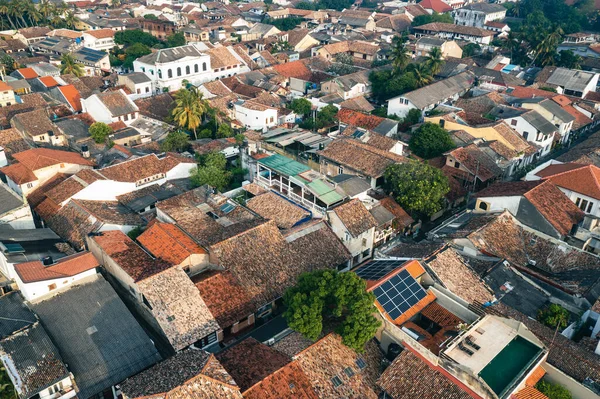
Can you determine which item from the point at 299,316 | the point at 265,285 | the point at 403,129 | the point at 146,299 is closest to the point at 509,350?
the point at 299,316

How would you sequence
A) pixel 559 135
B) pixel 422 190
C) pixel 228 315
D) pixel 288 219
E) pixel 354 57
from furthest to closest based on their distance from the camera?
pixel 354 57
pixel 559 135
pixel 422 190
pixel 288 219
pixel 228 315

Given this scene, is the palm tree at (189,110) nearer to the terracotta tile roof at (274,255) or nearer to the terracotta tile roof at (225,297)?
the terracotta tile roof at (274,255)

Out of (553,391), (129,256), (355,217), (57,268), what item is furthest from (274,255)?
(553,391)

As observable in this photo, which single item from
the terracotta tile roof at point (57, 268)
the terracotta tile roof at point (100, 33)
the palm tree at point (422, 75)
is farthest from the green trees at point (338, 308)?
the terracotta tile roof at point (100, 33)

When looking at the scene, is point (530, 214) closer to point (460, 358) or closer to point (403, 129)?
point (460, 358)

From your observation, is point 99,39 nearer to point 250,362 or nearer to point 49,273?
point 49,273

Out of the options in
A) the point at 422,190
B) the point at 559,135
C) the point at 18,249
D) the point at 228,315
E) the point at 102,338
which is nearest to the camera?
the point at 102,338
